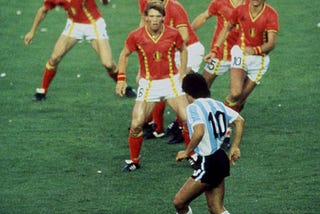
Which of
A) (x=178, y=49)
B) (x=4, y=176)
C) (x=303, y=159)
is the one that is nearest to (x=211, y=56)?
(x=178, y=49)

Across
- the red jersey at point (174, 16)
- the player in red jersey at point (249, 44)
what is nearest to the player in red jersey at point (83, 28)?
the red jersey at point (174, 16)

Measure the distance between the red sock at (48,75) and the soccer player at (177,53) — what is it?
249cm

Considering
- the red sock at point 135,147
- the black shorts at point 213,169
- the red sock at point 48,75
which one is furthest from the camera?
the red sock at point 48,75

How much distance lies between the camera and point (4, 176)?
15.0 metres

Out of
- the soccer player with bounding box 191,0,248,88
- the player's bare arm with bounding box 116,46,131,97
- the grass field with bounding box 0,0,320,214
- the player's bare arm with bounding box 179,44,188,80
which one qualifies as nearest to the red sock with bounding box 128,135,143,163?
the grass field with bounding box 0,0,320,214

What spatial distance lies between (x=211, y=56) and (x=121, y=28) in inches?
301

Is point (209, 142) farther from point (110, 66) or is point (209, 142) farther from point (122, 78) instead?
point (110, 66)

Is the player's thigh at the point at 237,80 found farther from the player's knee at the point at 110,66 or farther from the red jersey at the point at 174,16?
the player's knee at the point at 110,66

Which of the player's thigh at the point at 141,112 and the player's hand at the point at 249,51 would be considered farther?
the player's hand at the point at 249,51

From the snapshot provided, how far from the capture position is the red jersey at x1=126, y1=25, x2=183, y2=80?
48.9 ft

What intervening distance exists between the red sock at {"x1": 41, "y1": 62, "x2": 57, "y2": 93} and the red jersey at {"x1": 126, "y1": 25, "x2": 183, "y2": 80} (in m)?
3.92

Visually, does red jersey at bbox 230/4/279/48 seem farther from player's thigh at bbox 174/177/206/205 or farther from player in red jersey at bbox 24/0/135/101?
player's thigh at bbox 174/177/206/205

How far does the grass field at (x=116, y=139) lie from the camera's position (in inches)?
550

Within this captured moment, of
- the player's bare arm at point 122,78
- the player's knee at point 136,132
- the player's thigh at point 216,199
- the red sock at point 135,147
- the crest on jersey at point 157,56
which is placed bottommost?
the red sock at point 135,147
